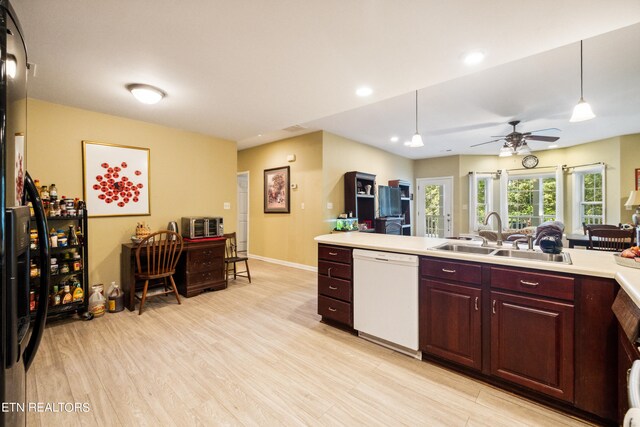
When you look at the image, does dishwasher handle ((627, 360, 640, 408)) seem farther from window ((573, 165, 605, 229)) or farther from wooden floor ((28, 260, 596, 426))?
window ((573, 165, 605, 229))

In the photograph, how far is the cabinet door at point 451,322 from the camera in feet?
6.11

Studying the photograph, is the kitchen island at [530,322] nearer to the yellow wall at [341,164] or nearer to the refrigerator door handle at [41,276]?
the refrigerator door handle at [41,276]

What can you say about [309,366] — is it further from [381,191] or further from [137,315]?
[381,191]

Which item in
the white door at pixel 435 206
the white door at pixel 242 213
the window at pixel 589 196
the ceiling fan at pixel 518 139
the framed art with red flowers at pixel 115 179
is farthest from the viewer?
the white door at pixel 435 206

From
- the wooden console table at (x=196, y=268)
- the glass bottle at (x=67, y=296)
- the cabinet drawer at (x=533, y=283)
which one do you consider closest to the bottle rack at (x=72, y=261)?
the glass bottle at (x=67, y=296)

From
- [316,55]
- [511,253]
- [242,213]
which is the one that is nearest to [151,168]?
[316,55]

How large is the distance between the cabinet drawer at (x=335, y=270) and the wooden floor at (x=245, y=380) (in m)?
0.56

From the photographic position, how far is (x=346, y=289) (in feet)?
8.41

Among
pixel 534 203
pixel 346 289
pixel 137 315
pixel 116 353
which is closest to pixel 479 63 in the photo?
pixel 346 289

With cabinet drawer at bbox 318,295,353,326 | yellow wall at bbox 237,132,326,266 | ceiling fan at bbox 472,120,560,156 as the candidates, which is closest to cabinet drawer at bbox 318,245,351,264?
cabinet drawer at bbox 318,295,353,326

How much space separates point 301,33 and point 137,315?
3297 mm

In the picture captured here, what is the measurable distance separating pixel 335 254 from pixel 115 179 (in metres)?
2.98

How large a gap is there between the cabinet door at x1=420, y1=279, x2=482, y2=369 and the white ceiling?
178cm

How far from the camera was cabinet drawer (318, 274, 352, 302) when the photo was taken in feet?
8.38
